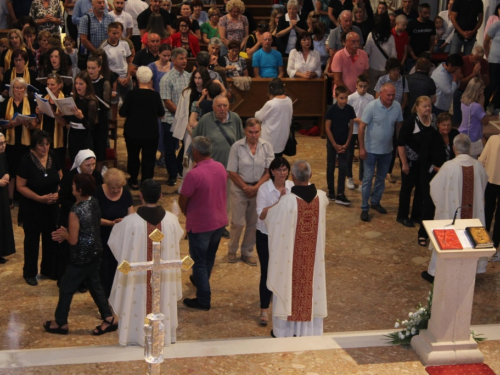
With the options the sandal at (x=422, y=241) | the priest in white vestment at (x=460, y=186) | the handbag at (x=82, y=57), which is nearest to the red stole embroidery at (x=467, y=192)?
the priest in white vestment at (x=460, y=186)

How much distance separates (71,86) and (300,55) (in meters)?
4.51

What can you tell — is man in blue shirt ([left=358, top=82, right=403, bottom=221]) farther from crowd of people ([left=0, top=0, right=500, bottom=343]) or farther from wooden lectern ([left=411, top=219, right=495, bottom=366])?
wooden lectern ([left=411, top=219, right=495, bottom=366])

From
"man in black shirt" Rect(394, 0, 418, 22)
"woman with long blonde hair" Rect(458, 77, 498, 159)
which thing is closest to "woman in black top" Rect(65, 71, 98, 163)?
"woman with long blonde hair" Rect(458, 77, 498, 159)

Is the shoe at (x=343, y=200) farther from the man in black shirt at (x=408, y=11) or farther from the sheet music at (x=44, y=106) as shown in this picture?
the man in black shirt at (x=408, y=11)

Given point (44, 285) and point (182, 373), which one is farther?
point (44, 285)

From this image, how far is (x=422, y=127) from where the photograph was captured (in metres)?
10.2

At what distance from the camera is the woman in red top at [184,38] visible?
529 inches

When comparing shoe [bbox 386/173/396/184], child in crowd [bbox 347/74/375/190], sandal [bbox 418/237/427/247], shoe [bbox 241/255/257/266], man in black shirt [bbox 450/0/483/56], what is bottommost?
shoe [bbox 241/255/257/266]

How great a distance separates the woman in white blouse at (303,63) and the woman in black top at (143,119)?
3816 millimetres

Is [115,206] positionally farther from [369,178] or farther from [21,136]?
[369,178]

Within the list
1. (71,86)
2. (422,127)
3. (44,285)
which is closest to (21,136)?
(71,86)

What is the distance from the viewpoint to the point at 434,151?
10016mm

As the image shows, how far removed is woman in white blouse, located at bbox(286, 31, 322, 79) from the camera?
1427 centimetres

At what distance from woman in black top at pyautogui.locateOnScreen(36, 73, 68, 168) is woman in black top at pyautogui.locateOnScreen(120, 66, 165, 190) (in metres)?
0.84
